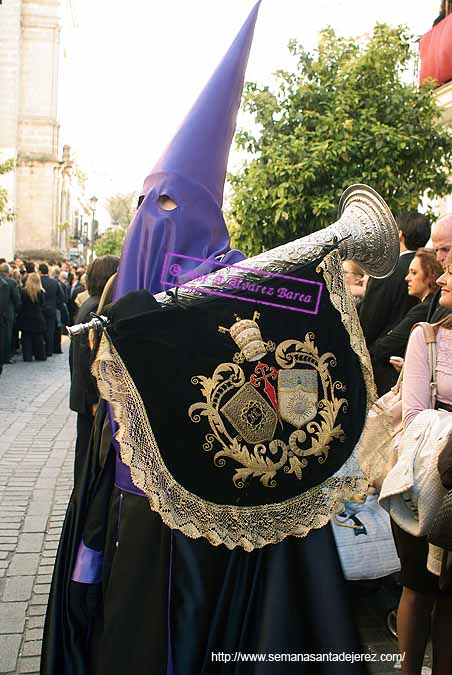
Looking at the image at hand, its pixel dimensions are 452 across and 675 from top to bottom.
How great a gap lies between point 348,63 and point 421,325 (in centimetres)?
676

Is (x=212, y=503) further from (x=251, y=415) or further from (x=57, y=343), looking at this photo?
(x=57, y=343)

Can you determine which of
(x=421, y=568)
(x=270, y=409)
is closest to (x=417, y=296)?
(x=421, y=568)

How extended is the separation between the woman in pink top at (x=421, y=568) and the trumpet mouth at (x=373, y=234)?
1.35 ft

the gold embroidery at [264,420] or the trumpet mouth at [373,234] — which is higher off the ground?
the trumpet mouth at [373,234]

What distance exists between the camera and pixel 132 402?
7.70ft

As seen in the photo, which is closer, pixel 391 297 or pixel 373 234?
pixel 373 234

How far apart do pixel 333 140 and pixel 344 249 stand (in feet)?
21.9

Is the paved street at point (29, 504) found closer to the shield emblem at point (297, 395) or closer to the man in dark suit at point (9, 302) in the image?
the shield emblem at point (297, 395)

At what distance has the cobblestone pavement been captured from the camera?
3639mm

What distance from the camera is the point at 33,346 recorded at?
1591cm

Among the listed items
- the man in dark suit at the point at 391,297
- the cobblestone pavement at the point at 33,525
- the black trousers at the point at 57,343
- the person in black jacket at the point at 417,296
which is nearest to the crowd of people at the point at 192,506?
the cobblestone pavement at the point at 33,525

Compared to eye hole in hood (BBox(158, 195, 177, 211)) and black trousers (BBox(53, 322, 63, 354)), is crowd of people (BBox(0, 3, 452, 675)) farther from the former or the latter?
black trousers (BBox(53, 322, 63, 354))

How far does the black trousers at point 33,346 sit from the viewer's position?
15.6 m

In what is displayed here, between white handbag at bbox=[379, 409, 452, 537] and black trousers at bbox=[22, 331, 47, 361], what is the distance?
43.7 feet
